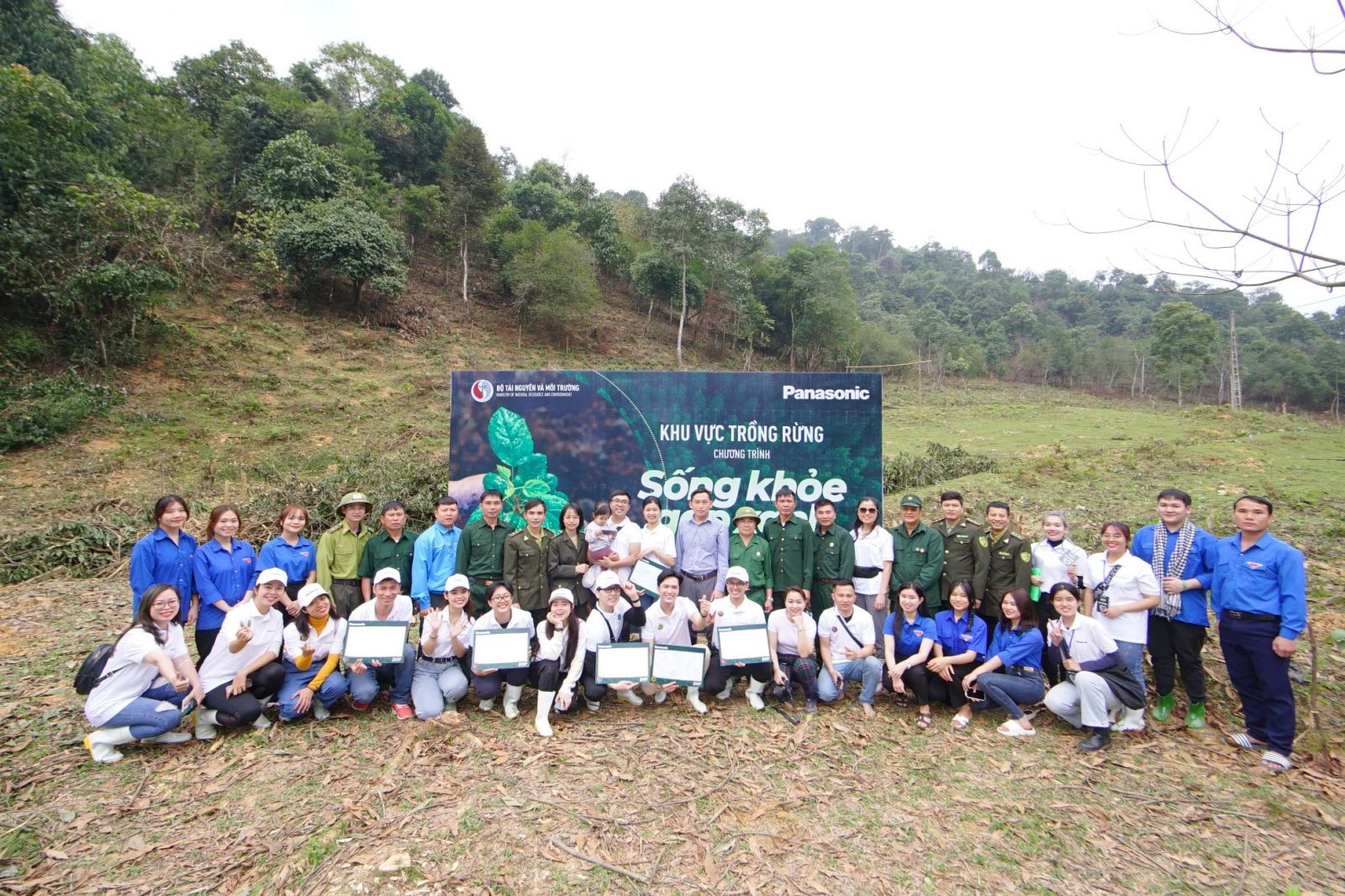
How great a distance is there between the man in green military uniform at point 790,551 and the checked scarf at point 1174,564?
102 inches

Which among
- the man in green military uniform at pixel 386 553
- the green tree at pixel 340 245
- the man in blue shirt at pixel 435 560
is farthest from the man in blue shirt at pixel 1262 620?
the green tree at pixel 340 245

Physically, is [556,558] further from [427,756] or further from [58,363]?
[58,363]

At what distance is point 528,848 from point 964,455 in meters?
13.8

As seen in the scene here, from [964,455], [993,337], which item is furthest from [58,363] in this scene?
[993,337]

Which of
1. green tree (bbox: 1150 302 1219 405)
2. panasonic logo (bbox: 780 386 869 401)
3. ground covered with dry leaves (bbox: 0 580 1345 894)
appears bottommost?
ground covered with dry leaves (bbox: 0 580 1345 894)

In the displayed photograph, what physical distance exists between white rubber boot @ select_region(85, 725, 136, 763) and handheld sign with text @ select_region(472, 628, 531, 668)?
227 cm

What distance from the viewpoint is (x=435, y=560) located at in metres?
5.55

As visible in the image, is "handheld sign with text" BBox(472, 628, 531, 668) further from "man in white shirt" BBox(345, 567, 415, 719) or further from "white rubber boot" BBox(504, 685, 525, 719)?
"man in white shirt" BBox(345, 567, 415, 719)

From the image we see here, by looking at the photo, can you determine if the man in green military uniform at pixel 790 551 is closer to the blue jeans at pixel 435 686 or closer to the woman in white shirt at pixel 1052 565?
the woman in white shirt at pixel 1052 565

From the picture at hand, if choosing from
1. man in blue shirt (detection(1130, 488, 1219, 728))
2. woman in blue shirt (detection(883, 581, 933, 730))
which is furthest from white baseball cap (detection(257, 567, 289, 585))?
man in blue shirt (detection(1130, 488, 1219, 728))

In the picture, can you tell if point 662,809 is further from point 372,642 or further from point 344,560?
point 344,560

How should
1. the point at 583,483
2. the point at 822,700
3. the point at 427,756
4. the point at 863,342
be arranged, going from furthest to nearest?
1. the point at 863,342
2. the point at 583,483
3. the point at 822,700
4. the point at 427,756

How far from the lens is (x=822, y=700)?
16.9 ft

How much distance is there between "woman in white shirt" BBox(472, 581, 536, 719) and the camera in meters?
4.78
